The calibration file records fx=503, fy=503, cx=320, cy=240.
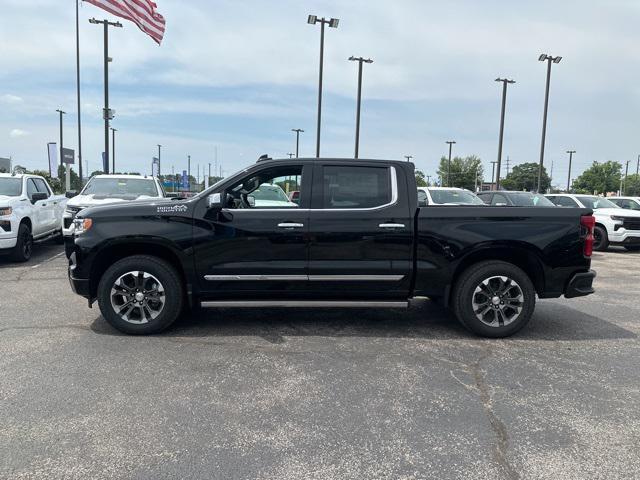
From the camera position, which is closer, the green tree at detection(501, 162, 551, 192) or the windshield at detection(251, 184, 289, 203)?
the windshield at detection(251, 184, 289, 203)

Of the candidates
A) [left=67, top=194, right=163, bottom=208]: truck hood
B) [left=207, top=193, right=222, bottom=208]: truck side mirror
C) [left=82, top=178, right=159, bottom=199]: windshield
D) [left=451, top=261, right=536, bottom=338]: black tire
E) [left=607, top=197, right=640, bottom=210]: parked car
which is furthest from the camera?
[left=607, top=197, right=640, bottom=210]: parked car

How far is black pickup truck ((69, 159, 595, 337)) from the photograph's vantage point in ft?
16.9

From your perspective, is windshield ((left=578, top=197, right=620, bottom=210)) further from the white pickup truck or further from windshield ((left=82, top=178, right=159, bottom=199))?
the white pickup truck

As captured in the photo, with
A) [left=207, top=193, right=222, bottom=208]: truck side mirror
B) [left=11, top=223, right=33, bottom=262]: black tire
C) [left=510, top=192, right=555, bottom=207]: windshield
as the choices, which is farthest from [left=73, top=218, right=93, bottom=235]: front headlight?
[left=510, top=192, right=555, bottom=207]: windshield

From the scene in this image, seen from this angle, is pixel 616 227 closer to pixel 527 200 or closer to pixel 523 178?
pixel 527 200

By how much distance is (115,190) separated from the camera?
37.3ft

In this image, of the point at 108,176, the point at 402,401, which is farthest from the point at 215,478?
the point at 108,176

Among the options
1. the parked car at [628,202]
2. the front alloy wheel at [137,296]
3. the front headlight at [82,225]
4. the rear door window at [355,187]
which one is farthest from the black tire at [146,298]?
the parked car at [628,202]

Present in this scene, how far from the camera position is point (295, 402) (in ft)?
12.2

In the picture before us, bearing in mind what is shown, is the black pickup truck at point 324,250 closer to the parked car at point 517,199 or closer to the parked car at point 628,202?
the parked car at point 517,199

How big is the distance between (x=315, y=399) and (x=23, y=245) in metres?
8.80

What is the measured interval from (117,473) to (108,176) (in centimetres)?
1036

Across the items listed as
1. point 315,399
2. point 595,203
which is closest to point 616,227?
point 595,203

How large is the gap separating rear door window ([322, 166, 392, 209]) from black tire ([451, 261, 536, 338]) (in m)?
1.21
